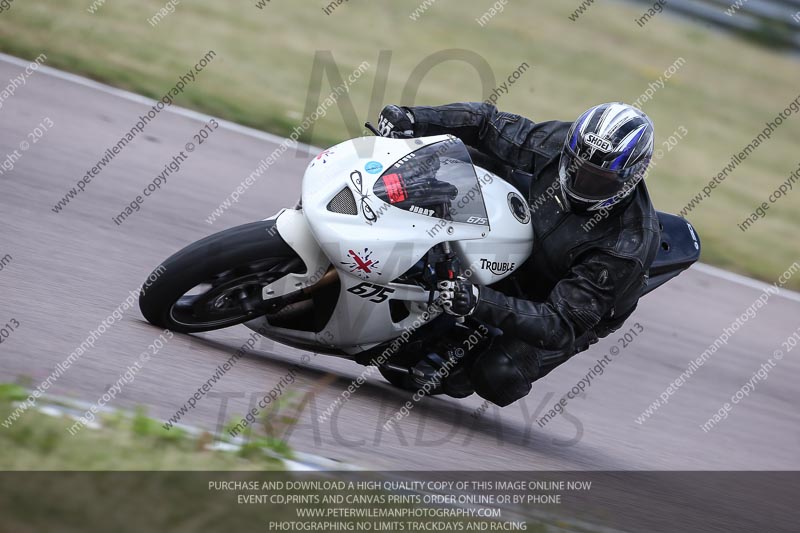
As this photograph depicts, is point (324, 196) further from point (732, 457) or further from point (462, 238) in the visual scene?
Result: point (732, 457)

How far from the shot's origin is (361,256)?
14.0ft

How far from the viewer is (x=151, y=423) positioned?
3.65 metres

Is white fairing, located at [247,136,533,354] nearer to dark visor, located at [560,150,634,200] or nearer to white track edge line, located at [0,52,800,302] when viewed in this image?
dark visor, located at [560,150,634,200]

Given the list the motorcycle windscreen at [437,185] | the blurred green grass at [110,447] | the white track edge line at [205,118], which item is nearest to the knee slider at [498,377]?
the motorcycle windscreen at [437,185]

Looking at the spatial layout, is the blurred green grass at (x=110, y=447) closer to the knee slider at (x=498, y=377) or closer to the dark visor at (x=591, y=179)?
the knee slider at (x=498, y=377)

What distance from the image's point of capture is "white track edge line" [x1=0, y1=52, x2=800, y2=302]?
28.8 ft

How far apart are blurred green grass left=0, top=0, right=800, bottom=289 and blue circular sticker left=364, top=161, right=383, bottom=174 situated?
5129 millimetres

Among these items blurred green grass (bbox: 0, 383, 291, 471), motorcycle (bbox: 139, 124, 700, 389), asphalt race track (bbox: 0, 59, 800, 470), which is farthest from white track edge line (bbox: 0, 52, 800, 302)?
blurred green grass (bbox: 0, 383, 291, 471)

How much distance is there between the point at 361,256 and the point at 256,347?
1.16 meters

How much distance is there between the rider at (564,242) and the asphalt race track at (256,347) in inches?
20.8

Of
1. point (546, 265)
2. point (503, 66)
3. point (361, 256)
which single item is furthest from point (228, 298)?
point (503, 66)

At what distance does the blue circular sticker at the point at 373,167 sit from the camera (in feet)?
Result: 14.2

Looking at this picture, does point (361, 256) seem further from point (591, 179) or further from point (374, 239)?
point (591, 179)

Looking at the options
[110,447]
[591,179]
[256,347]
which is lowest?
[256,347]
